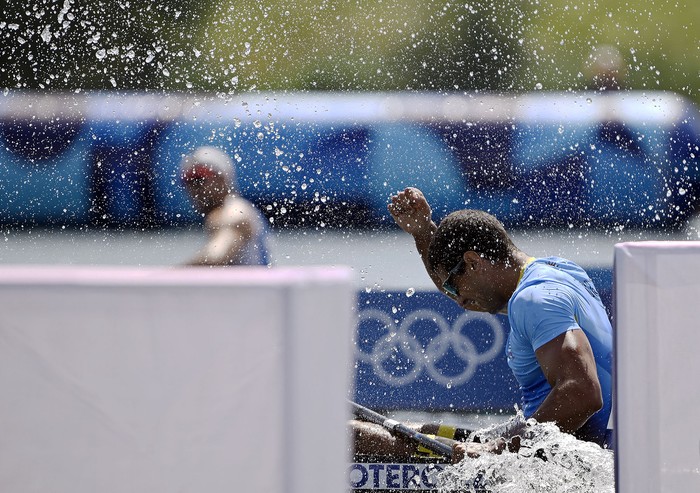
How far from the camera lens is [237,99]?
5598 millimetres

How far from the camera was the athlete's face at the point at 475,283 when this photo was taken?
340cm

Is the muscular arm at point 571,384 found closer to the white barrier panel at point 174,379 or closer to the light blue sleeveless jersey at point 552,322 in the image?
the light blue sleeveless jersey at point 552,322

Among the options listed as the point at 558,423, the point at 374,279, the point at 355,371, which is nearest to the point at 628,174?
the point at 374,279

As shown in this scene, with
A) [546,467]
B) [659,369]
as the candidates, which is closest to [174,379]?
[659,369]

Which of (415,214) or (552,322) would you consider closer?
(552,322)

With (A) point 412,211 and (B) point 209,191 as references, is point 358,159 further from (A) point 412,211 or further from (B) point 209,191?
(A) point 412,211

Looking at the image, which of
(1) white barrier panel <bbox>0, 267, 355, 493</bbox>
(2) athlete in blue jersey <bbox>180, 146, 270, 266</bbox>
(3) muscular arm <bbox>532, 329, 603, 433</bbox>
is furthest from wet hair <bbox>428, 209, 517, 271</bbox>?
(1) white barrier panel <bbox>0, 267, 355, 493</bbox>

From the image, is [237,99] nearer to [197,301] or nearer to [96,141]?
[96,141]

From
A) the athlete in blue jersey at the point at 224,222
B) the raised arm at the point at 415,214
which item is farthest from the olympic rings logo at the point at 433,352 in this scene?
the athlete in blue jersey at the point at 224,222

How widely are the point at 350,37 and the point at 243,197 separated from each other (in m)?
5.95

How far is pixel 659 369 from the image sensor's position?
1.62 meters

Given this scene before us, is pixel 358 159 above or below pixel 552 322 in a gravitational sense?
above

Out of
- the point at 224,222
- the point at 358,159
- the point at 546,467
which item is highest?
the point at 358,159

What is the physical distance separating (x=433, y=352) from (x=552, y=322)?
1.58 m
